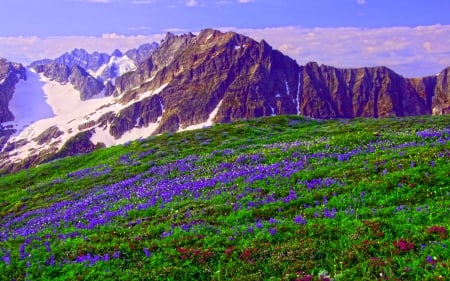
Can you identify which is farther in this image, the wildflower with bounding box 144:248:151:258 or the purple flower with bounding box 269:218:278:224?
the purple flower with bounding box 269:218:278:224

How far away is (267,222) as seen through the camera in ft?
56.6

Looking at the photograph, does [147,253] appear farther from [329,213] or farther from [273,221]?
[329,213]

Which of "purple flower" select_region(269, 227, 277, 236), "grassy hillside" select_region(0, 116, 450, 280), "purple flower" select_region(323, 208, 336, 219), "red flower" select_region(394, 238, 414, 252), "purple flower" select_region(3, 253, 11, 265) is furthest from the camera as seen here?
"purple flower" select_region(323, 208, 336, 219)

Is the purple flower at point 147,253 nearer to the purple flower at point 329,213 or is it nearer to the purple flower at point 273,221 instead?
the purple flower at point 273,221

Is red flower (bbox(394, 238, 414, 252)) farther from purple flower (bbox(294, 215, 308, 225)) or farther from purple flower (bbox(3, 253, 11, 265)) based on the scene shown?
purple flower (bbox(3, 253, 11, 265))

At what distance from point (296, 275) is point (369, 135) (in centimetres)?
2361

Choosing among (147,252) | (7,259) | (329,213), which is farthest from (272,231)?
(7,259)

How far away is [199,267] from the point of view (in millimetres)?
14211

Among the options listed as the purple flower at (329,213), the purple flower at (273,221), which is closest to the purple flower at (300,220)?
the purple flower at (273,221)

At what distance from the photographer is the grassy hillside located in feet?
44.4

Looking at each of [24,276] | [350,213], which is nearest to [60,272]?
[24,276]

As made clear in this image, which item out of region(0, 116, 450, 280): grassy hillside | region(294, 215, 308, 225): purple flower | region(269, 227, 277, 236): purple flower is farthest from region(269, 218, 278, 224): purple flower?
region(269, 227, 277, 236): purple flower

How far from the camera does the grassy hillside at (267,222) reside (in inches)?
533

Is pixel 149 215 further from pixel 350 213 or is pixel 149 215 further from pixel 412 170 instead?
pixel 412 170
